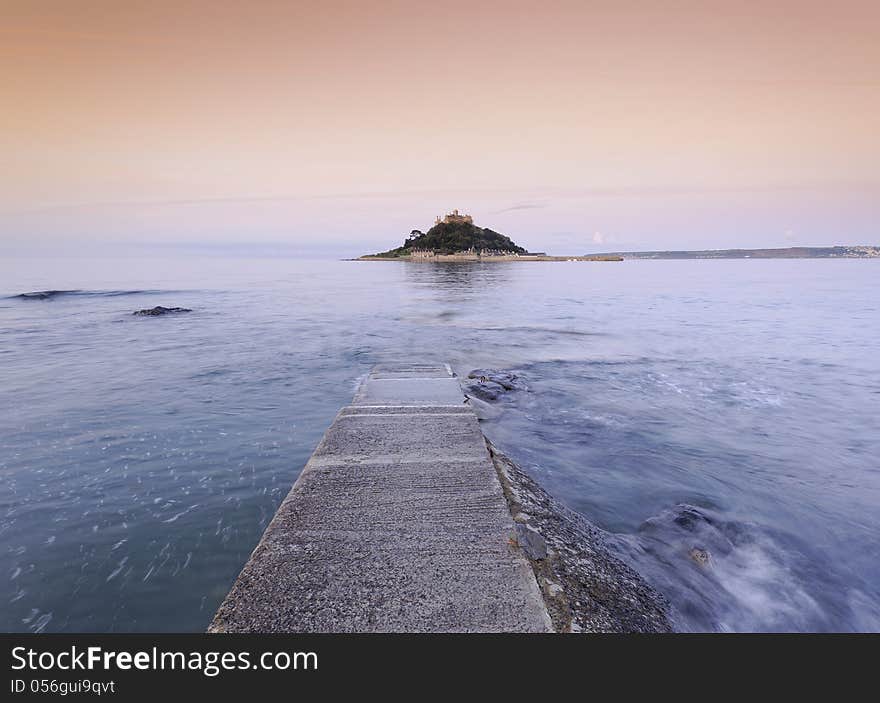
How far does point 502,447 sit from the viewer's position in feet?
26.5

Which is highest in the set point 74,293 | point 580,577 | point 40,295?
point 580,577

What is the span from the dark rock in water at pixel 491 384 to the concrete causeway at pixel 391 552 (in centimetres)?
565

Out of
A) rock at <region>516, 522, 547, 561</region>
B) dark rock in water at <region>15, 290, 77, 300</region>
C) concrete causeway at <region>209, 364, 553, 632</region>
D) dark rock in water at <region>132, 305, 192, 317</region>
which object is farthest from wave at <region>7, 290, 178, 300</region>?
rock at <region>516, 522, 547, 561</region>

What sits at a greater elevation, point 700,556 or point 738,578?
point 700,556

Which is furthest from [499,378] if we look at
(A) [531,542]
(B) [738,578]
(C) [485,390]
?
(A) [531,542]

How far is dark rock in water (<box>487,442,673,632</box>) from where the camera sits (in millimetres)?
3305

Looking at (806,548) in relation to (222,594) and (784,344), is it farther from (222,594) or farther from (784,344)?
(784,344)

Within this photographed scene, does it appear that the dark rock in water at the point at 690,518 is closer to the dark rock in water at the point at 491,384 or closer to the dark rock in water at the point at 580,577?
the dark rock in water at the point at 580,577

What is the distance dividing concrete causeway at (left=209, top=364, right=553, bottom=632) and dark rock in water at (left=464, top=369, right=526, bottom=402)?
18.5 feet

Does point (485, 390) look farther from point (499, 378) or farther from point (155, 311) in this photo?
point (155, 311)

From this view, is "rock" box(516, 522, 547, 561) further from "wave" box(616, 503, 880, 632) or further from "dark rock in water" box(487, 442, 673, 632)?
"wave" box(616, 503, 880, 632)

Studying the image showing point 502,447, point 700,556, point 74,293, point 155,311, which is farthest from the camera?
point 74,293

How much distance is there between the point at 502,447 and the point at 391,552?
4935 millimetres

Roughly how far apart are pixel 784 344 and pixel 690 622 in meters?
20.3
